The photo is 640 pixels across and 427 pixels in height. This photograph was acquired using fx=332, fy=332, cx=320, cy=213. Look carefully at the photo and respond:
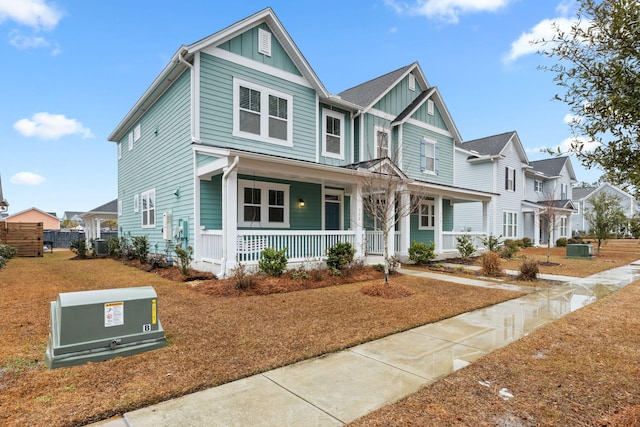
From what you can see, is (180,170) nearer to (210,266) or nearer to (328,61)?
A: (210,266)

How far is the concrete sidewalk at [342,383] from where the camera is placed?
2.68 meters

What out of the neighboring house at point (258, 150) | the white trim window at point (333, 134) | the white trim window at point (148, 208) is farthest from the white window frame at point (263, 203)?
the white trim window at point (148, 208)

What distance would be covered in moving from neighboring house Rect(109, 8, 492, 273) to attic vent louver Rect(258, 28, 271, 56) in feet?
0.11

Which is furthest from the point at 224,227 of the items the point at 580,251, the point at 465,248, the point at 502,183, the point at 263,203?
the point at 502,183

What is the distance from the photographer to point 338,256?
1009 centimetres

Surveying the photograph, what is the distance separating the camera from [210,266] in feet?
31.1

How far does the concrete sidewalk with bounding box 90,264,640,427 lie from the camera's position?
8.80ft

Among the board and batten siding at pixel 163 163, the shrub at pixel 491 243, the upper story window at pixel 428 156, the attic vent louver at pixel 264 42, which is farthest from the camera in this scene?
the upper story window at pixel 428 156

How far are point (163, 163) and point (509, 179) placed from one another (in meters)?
23.2

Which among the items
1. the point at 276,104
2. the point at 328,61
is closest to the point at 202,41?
the point at 276,104

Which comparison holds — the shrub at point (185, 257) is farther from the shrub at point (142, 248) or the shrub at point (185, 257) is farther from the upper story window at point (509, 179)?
the upper story window at point (509, 179)

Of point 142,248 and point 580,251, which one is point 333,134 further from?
point 580,251

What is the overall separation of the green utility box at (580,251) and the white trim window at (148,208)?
2028 centimetres

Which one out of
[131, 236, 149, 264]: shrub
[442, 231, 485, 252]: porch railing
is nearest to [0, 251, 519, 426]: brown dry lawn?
[131, 236, 149, 264]: shrub
